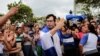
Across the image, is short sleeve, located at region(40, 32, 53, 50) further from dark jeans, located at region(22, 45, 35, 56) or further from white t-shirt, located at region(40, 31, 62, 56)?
dark jeans, located at region(22, 45, 35, 56)

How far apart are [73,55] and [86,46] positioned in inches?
113

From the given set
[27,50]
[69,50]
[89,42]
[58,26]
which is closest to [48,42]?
[58,26]

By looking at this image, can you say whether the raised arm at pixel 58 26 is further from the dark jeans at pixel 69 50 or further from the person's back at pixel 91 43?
the dark jeans at pixel 69 50

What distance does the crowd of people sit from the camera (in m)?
9.79

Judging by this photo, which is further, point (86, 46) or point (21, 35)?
point (21, 35)

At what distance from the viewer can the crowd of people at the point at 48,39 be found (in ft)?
32.1

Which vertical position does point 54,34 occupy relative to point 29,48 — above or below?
above

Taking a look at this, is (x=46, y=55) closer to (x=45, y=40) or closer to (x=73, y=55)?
(x=45, y=40)

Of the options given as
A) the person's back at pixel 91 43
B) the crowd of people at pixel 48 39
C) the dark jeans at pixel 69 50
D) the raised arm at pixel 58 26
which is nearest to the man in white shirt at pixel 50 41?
the crowd of people at pixel 48 39

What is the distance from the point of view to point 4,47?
410 inches

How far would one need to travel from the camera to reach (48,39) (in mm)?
9672

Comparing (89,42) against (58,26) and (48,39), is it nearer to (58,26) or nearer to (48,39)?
(48,39)

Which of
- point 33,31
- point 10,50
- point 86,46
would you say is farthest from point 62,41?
point 10,50

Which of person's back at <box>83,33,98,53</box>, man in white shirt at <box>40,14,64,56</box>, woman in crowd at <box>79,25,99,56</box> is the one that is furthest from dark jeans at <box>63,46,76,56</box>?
man in white shirt at <box>40,14,64,56</box>
